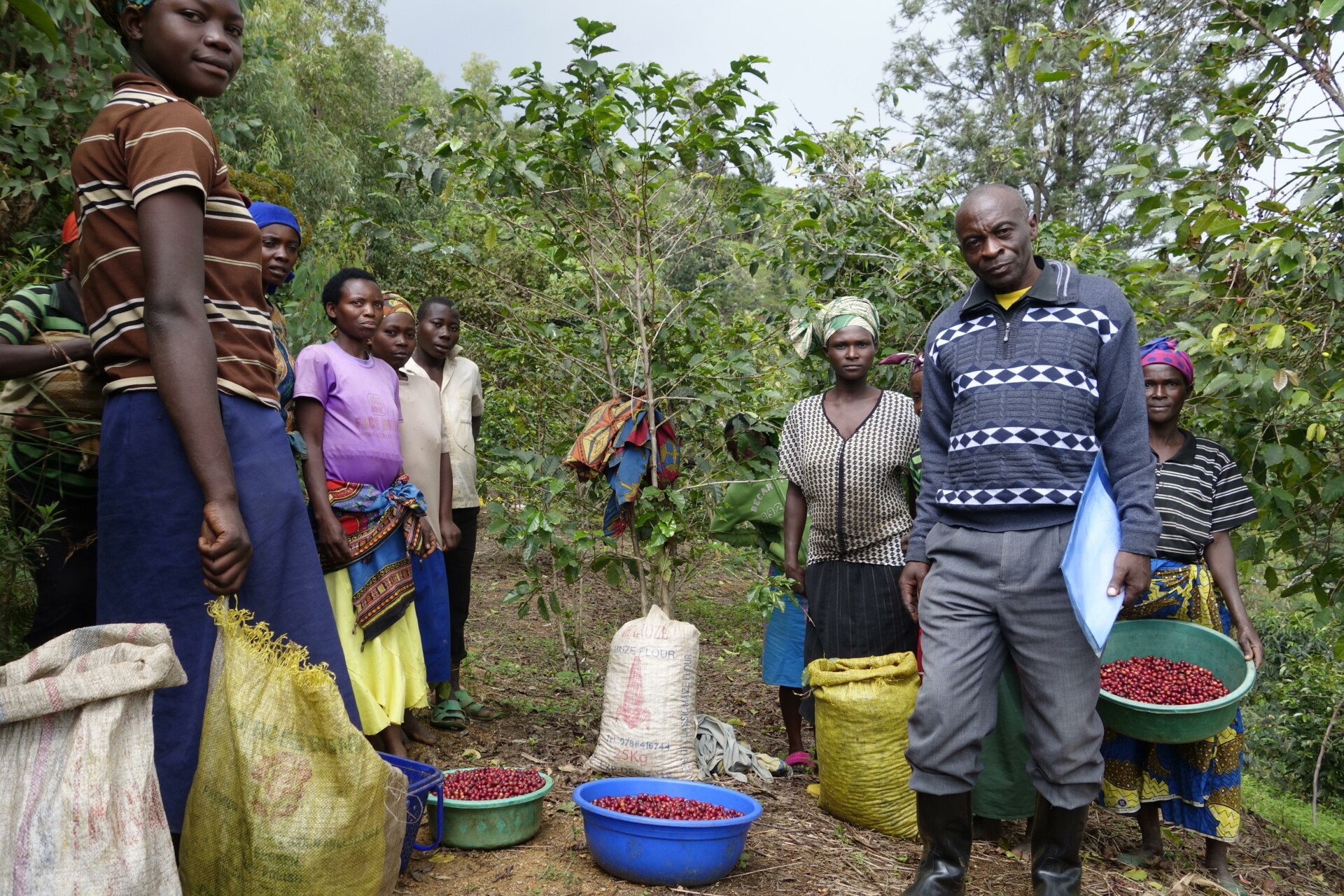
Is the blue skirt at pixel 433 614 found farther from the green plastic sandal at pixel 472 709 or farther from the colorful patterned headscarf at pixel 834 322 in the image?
the colorful patterned headscarf at pixel 834 322

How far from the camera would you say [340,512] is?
11.7ft

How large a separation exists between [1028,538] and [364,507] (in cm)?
225

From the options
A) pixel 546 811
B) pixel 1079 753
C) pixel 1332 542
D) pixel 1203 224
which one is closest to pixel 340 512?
pixel 546 811

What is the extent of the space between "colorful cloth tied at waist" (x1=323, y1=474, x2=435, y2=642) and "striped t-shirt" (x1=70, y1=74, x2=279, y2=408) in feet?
5.46

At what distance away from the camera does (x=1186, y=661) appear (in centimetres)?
361

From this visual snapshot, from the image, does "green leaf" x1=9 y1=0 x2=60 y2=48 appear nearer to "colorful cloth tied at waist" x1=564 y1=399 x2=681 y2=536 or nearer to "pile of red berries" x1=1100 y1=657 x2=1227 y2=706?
"colorful cloth tied at waist" x1=564 y1=399 x2=681 y2=536

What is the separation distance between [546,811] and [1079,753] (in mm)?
1752

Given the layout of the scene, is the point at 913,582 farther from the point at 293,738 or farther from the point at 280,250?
the point at 280,250

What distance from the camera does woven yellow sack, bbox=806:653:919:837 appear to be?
3.50 m

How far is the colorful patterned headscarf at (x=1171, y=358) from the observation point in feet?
12.3

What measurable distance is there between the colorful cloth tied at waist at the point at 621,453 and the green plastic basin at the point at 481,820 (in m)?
1.27

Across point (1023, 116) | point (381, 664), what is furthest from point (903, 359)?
point (1023, 116)

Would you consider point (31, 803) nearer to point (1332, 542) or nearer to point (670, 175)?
point (670, 175)

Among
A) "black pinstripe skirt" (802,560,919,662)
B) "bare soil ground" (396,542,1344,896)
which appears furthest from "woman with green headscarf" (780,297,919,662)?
"bare soil ground" (396,542,1344,896)
